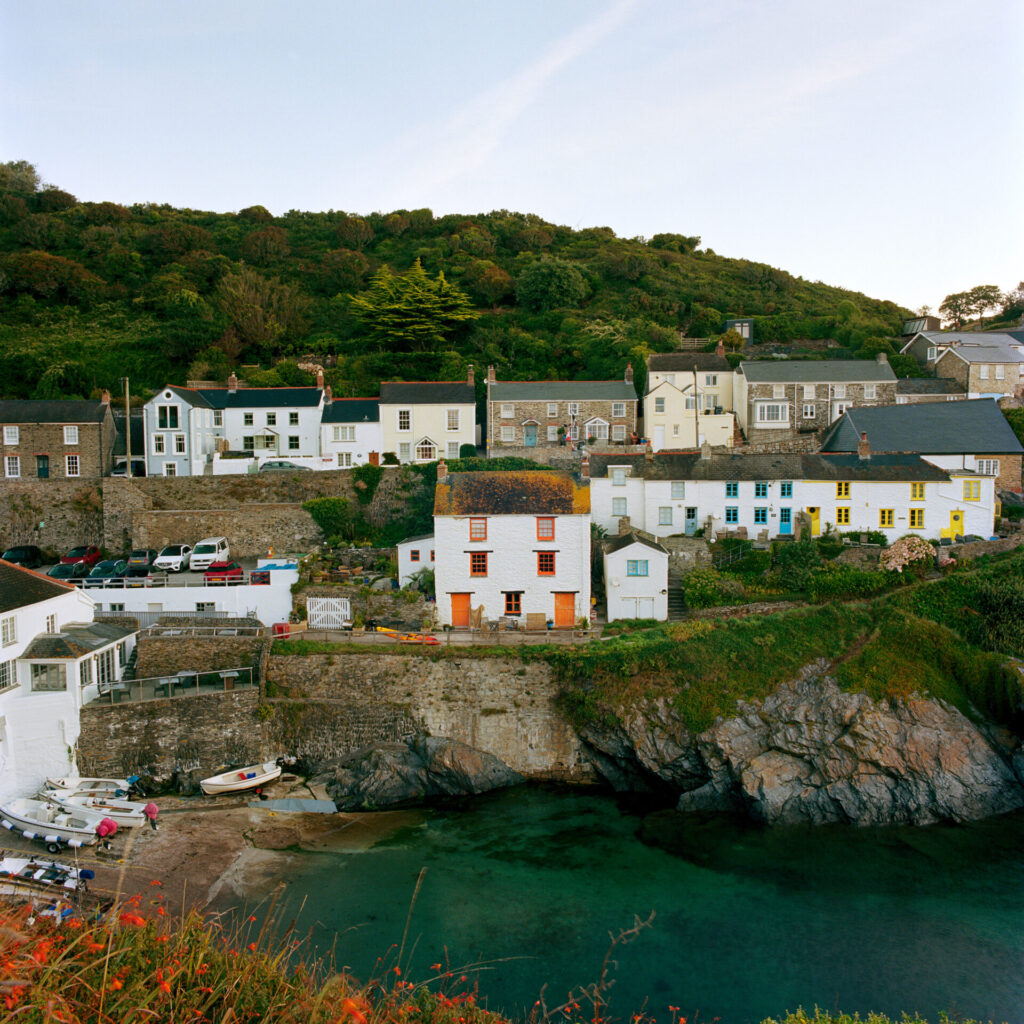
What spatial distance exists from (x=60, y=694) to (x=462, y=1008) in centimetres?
1758

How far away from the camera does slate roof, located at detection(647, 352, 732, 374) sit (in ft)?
144

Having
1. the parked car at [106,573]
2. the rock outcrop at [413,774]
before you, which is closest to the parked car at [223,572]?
the parked car at [106,573]

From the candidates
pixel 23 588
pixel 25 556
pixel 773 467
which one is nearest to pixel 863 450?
pixel 773 467

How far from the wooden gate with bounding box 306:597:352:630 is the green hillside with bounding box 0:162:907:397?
22.3 metres

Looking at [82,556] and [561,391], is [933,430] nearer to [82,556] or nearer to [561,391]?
[561,391]

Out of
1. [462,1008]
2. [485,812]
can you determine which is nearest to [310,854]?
[485,812]

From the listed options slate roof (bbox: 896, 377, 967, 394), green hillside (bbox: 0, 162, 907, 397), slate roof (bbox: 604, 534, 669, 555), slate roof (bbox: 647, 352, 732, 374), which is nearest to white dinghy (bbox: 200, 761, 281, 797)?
slate roof (bbox: 604, 534, 669, 555)

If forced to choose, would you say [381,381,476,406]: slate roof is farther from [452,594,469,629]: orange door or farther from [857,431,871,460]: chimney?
[857,431,871,460]: chimney

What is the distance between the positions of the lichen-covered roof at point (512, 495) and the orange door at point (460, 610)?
3.01 meters

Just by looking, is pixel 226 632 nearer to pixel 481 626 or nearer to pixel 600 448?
pixel 481 626

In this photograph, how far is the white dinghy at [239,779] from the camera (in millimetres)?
A: 21156

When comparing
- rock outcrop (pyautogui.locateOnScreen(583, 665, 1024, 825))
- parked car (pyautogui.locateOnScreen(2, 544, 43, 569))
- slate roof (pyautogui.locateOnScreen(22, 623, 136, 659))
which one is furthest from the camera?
parked car (pyautogui.locateOnScreen(2, 544, 43, 569))

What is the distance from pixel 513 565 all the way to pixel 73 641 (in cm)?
1380

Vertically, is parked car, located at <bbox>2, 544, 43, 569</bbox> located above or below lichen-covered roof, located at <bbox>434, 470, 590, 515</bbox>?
below
